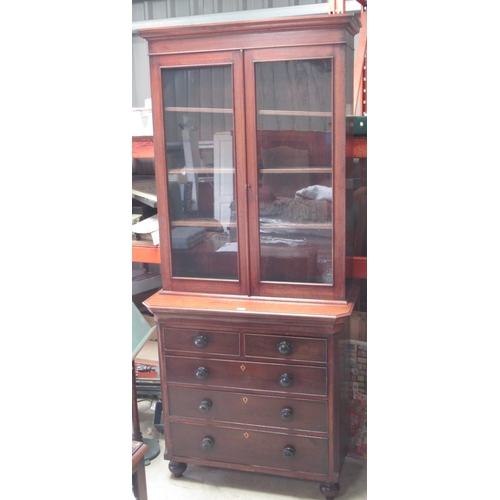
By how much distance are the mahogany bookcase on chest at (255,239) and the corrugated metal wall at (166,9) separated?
103 centimetres

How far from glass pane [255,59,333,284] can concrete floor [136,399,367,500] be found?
710mm

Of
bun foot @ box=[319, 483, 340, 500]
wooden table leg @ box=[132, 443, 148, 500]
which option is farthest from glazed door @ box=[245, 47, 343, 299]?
wooden table leg @ box=[132, 443, 148, 500]

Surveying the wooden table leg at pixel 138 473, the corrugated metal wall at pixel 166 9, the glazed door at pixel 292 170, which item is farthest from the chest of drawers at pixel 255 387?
the corrugated metal wall at pixel 166 9

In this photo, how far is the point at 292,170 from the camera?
5.19 feet

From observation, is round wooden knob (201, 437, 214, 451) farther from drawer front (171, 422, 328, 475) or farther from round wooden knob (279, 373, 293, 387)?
round wooden knob (279, 373, 293, 387)

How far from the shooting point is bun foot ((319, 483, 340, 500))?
162 centimetres

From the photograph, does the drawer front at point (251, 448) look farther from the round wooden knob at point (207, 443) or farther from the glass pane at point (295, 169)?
the glass pane at point (295, 169)

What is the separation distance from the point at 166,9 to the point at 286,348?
6.43 ft

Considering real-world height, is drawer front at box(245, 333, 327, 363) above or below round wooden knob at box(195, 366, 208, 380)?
above

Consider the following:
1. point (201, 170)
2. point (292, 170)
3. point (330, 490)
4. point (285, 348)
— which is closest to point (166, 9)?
point (201, 170)

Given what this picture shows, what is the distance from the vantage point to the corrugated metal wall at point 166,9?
246 cm

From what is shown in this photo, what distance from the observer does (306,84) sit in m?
1.51
